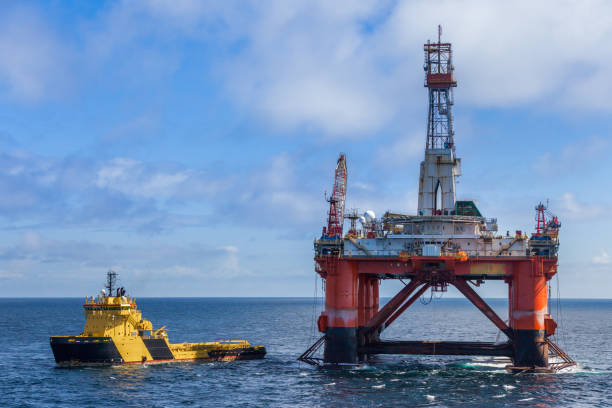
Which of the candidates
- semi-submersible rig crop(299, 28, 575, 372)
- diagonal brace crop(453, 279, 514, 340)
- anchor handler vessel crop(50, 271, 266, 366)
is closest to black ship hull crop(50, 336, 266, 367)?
anchor handler vessel crop(50, 271, 266, 366)

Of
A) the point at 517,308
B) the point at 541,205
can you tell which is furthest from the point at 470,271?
the point at 541,205

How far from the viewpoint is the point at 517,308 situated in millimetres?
52562

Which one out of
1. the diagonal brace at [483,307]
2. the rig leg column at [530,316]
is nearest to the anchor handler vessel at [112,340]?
the diagonal brace at [483,307]

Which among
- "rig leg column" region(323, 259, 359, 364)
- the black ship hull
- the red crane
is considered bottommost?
the black ship hull

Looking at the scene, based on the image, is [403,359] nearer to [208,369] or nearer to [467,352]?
[467,352]

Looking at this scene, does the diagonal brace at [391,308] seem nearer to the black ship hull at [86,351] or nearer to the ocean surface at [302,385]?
the ocean surface at [302,385]

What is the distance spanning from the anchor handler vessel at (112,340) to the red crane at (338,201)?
17.2 m

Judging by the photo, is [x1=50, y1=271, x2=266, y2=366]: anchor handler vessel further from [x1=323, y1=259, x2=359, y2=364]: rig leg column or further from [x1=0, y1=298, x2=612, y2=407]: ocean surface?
[x1=323, y1=259, x2=359, y2=364]: rig leg column

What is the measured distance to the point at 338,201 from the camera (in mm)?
67438

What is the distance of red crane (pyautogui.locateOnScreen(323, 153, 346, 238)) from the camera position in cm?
6425

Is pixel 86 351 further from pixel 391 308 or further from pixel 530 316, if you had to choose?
pixel 530 316

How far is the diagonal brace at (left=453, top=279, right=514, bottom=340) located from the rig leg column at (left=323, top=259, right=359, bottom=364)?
320 inches

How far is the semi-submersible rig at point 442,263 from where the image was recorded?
172ft

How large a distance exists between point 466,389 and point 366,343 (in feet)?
35.9
